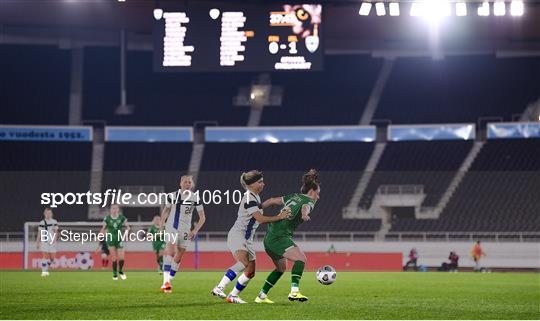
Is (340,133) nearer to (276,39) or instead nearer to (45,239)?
(276,39)

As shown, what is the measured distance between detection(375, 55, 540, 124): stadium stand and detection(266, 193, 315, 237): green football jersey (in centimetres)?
3238

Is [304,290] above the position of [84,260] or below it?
below

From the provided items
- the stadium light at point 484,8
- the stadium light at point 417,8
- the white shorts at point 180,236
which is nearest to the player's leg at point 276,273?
the white shorts at point 180,236

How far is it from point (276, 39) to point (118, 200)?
36.8ft

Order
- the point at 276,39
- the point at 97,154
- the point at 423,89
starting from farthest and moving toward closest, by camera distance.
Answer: the point at 423,89
the point at 97,154
the point at 276,39

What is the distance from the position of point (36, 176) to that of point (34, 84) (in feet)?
33.9

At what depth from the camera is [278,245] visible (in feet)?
38.2

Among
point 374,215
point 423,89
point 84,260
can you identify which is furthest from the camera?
point 423,89

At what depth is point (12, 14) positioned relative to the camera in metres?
40.3

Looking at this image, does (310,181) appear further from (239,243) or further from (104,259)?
(104,259)

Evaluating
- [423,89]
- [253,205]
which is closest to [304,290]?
[253,205]

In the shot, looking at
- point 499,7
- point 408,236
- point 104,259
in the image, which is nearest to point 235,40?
point 104,259

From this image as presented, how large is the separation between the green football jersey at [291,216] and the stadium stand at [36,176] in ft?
68.3

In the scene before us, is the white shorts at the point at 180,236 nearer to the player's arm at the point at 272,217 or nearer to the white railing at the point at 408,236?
the player's arm at the point at 272,217
